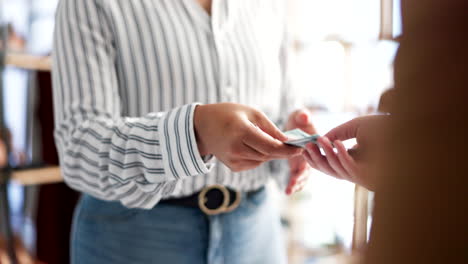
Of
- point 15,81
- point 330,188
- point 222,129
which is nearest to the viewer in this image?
point 222,129

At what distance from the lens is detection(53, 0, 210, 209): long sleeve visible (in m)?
0.48

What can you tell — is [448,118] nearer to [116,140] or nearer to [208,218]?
[116,140]

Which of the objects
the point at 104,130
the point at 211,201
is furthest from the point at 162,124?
the point at 211,201

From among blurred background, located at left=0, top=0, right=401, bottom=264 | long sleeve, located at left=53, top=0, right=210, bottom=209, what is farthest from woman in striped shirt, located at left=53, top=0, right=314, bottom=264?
blurred background, located at left=0, top=0, right=401, bottom=264

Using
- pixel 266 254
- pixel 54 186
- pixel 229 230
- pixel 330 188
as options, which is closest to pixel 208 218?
pixel 229 230

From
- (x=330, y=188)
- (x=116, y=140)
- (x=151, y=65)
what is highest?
(x=151, y=65)

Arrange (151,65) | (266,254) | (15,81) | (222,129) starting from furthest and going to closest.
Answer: (15,81)
(266,254)
(151,65)
(222,129)

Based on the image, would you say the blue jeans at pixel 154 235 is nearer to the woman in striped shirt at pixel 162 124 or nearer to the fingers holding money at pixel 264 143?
the woman in striped shirt at pixel 162 124

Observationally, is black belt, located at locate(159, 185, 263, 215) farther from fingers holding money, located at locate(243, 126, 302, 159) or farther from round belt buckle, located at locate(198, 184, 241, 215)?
fingers holding money, located at locate(243, 126, 302, 159)

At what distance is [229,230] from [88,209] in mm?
254

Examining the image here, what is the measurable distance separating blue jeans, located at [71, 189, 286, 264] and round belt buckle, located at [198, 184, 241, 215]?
0.05ft

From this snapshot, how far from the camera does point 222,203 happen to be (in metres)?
0.67

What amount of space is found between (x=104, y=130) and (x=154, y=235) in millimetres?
221

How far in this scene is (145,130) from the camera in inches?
19.5
